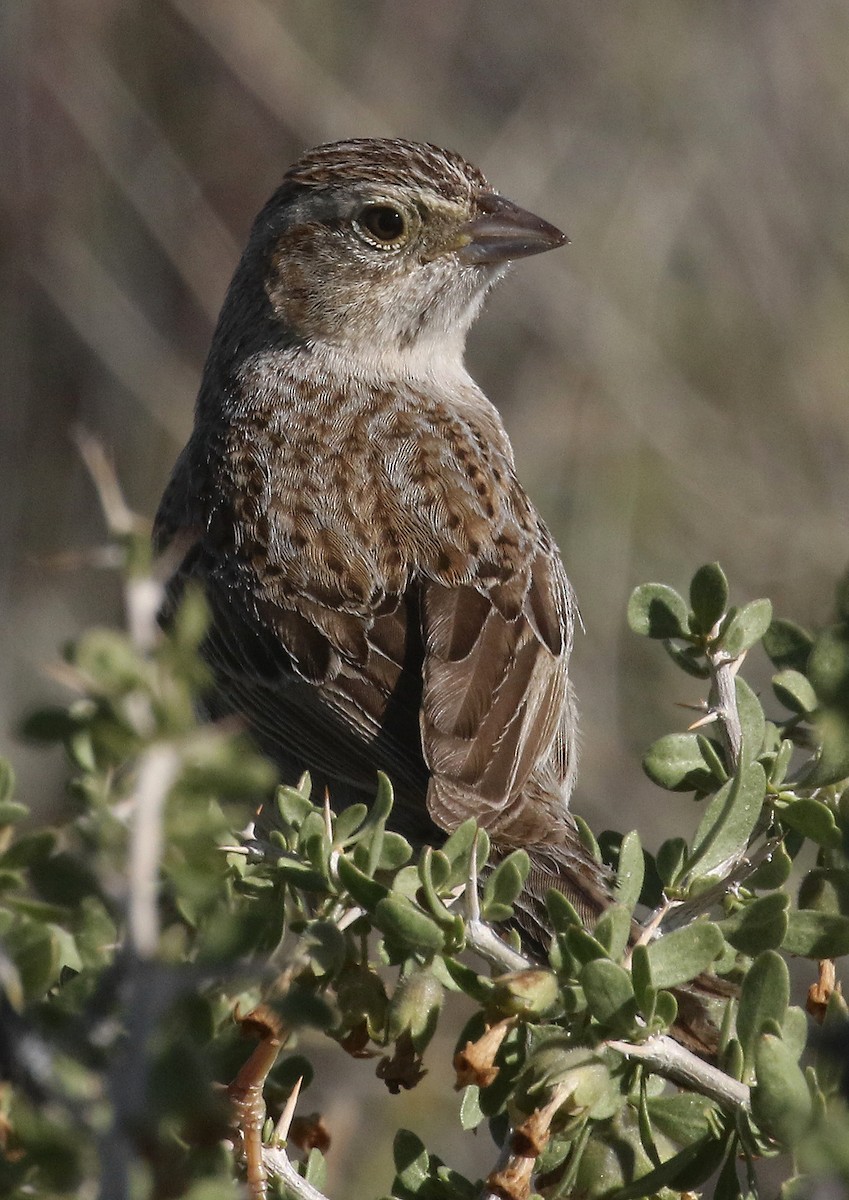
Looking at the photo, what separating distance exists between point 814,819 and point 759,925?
188 millimetres

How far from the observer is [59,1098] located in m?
1.31

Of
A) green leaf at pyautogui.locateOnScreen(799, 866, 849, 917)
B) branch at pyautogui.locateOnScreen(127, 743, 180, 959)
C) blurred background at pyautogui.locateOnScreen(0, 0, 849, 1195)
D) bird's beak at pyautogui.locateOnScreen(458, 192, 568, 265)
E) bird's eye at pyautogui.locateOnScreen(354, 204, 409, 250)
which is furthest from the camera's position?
blurred background at pyautogui.locateOnScreen(0, 0, 849, 1195)

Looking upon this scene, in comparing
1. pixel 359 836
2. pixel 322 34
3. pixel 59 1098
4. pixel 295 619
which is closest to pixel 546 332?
pixel 322 34

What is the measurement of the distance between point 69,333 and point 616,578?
3.73 meters

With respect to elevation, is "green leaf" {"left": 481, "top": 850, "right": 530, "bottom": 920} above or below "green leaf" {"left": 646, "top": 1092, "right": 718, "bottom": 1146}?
above

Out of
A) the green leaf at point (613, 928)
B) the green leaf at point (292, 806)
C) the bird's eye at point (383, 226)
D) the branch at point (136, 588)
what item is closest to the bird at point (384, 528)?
the bird's eye at point (383, 226)

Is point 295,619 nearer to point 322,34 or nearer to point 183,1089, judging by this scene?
point 183,1089

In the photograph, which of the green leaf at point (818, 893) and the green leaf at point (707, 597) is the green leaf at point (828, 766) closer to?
the green leaf at point (818, 893)

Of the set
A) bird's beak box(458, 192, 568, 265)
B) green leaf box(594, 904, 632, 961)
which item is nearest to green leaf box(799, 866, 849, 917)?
green leaf box(594, 904, 632, 961)

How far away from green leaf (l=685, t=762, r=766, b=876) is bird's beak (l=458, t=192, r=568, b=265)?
266 centimetres

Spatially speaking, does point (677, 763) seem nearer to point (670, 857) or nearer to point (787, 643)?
point (670, 857)

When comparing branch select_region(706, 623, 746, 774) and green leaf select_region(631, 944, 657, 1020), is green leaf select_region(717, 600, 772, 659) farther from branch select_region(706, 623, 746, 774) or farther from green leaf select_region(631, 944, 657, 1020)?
green leaf select_region(631, 944, 657, 1020)

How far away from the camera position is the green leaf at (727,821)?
213 centimetres

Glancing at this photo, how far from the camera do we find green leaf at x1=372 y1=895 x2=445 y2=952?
1843mm
